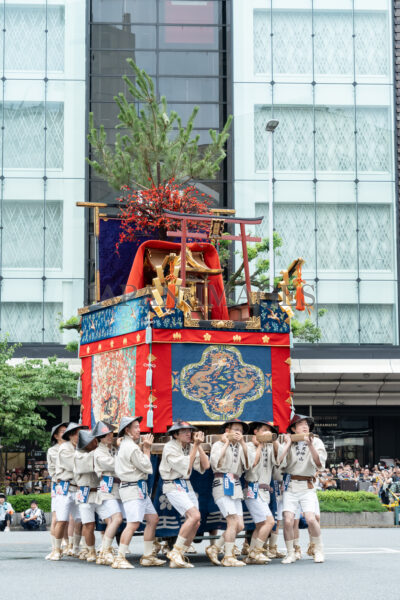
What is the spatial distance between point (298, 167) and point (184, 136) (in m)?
16.1

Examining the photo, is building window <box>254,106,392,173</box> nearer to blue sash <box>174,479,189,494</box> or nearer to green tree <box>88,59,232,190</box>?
green tree <box>88,59,232,190</box>

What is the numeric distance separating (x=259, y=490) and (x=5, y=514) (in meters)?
14.4

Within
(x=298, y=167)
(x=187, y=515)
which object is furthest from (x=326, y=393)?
(x=187, y=515)

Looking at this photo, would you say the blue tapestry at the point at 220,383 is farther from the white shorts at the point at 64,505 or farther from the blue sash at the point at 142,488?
the white shorts at the point at 64,505

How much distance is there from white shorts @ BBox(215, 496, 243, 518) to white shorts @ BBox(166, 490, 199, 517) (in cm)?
32

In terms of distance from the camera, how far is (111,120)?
126 feet

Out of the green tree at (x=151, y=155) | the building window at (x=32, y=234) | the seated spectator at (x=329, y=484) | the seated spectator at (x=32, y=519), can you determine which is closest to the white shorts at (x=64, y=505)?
the green tree at (x=151, y=155)

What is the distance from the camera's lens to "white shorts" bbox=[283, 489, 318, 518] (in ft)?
45.2

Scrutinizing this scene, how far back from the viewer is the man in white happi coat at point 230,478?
13500 mm

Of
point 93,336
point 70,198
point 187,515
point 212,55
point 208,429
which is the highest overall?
point 212,55

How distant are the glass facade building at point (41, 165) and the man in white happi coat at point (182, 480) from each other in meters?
23.1

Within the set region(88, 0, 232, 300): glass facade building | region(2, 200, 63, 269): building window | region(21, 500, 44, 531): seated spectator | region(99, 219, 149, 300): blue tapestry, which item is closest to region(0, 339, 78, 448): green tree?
region(21, 500, 44, 531): seated spectator

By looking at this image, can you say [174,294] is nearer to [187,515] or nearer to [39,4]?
[187,515]

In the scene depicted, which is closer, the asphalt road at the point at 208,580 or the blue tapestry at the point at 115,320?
the asphalt road at the point at 208,580
